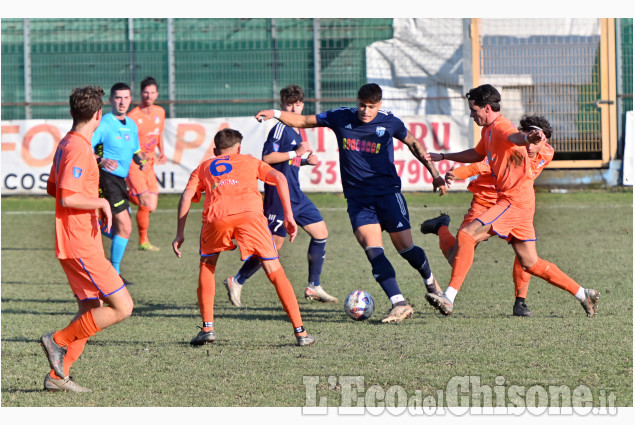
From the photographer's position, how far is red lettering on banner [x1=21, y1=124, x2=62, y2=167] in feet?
65.0

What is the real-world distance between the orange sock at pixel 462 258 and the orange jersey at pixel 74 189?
305 cm

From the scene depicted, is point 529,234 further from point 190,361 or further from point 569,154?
point 569,154

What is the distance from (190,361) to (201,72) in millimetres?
16214

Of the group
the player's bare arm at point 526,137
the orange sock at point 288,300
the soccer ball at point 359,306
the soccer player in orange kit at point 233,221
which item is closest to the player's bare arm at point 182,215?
the soccer player in orange kit at point 233,221

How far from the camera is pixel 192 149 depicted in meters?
20.0

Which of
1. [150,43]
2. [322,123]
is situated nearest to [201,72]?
[150,43]

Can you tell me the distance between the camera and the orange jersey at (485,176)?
783 centimetres

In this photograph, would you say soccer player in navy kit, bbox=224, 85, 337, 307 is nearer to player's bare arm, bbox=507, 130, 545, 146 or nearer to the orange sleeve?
the orange sleeve

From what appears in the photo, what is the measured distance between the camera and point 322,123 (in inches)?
312

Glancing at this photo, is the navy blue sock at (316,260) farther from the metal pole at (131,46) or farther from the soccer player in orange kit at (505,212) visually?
the metal pole at (131,46)

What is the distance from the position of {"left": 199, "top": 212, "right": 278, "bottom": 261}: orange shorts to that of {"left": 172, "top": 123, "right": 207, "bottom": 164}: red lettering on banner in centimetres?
1341

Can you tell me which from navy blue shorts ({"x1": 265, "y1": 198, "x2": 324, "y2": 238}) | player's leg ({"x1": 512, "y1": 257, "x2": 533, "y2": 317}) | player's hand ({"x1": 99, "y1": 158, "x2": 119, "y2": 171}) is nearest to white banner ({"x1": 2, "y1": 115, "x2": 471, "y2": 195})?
player's hand ({"x1": 99, "y1": 158, "x2": 119, "y2": 171})

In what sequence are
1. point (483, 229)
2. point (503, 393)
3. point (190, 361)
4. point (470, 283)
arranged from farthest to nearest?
point (470, 283) → point (483, 229) → point (190, 361) → point (503, 393)

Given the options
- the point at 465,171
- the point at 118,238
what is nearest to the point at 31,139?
the point at 118,238
